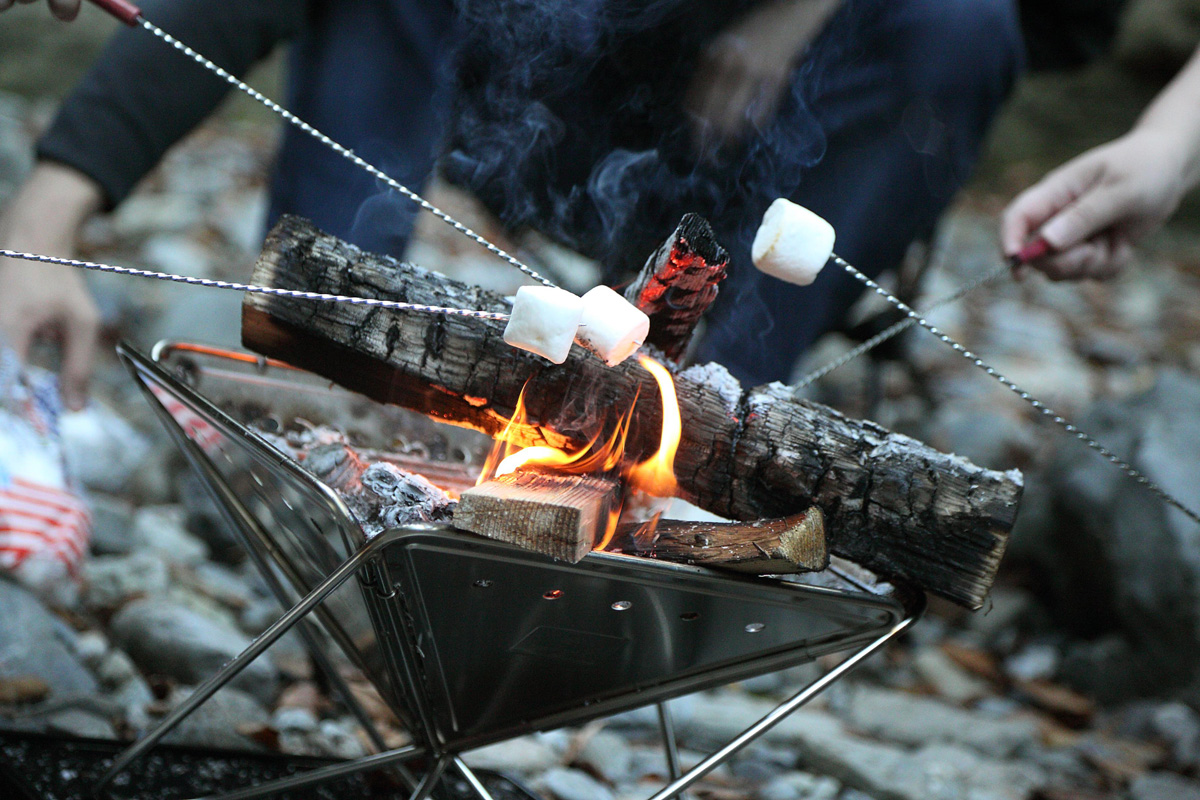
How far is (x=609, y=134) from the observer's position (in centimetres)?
159

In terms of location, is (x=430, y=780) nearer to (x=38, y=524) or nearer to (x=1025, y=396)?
(x=1025, y=396)

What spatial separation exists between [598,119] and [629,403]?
0.75 m

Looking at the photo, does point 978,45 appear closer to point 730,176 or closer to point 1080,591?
point 730,176

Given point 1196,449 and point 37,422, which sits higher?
point 1196,449

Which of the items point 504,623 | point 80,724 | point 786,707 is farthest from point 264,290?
point 80,724

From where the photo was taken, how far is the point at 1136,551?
1971mm

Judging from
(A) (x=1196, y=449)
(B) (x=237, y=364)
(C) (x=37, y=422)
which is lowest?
(C) (x=37, y=422)

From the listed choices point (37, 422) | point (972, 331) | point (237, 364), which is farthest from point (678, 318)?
point (972, 331)

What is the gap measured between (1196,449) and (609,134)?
1443 mm

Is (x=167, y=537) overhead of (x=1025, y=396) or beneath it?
beneath

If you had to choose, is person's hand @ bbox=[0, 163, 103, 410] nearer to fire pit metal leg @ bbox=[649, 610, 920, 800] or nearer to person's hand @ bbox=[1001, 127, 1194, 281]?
fire pit metal leg @ bbox=[649, 610, 920, 800]

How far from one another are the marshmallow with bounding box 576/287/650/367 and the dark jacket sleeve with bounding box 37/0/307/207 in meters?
1.15

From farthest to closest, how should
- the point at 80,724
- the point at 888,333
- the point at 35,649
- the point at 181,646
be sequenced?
the point at 181,646 → the point at 35,649 → the point at 80,724 → the point at 888,333

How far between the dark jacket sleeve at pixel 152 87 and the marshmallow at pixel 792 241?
1.22 meters
